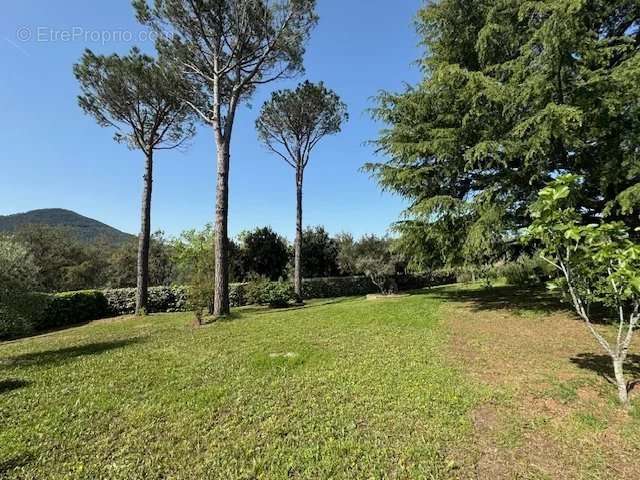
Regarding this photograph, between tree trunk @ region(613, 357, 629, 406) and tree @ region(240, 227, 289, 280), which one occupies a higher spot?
tree @ region(240, 227, 289, 280)

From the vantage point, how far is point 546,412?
359 cm

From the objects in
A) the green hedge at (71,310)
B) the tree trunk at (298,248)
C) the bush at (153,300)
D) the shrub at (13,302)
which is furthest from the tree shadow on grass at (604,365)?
the bush at (153,300)

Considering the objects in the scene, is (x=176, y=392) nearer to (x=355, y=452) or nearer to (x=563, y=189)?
(x=355, y=452)

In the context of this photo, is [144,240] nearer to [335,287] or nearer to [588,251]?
[335,287]

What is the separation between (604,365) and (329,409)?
4.21m

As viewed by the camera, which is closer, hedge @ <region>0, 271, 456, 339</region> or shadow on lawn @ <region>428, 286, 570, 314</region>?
shadow on lawn @ <region>428, 286, 570, 314</region>

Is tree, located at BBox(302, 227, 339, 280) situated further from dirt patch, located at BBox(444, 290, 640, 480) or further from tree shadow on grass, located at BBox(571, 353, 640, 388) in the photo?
tree shadow on grass, located at BBox(571, 353, 640, 388)

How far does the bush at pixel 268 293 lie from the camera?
47.1ft

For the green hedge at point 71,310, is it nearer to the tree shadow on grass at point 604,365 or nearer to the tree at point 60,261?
the tree shadow on grass at point 604,365

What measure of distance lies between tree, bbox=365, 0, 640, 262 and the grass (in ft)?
11.1

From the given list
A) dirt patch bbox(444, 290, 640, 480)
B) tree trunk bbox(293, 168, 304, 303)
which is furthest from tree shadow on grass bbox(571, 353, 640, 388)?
tree trunk bbox(293, 168, 304, 303)

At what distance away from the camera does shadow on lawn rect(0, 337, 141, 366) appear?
645 cm

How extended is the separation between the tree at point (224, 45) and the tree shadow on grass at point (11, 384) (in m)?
5.72

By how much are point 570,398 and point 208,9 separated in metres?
13.7
